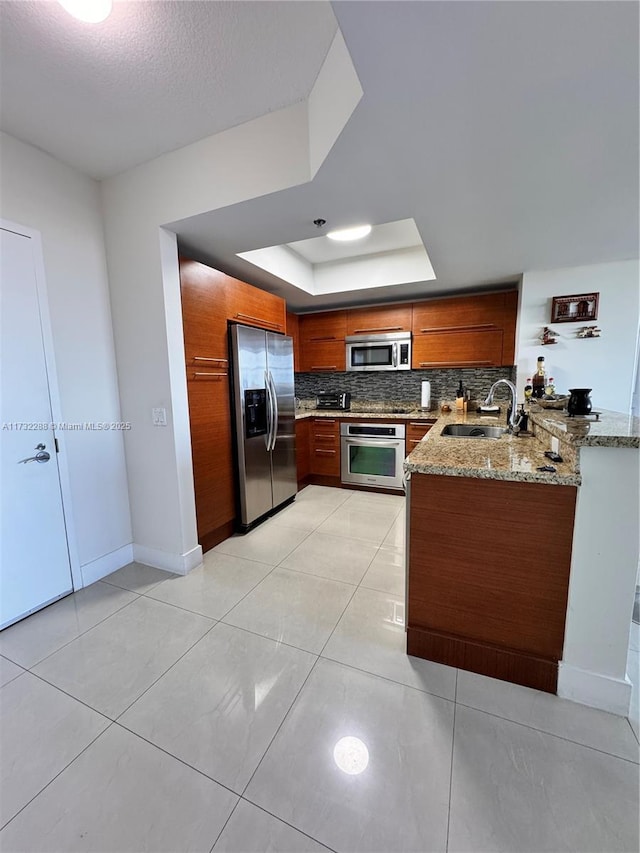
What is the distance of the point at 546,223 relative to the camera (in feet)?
6.89

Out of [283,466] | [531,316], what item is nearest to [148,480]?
[283,466]

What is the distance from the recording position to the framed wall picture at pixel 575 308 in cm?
285

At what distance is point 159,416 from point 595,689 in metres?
2.57

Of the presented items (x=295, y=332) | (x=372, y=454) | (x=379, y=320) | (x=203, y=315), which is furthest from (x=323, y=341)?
(x=203, y=315)

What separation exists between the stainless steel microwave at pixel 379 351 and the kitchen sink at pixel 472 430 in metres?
1.29

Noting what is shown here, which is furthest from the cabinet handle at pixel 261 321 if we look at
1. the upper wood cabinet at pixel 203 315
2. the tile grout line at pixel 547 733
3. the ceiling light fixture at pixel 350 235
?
the tile grout line at pixel 547 733

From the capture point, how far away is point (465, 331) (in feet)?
11.7

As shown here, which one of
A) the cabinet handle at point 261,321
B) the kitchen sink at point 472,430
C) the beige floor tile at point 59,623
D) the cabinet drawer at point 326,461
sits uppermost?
the cabinet handle at point 261,321

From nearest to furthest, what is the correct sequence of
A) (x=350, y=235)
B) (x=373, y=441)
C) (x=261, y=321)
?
(x=350, y=235) < (x=261, y=321) < (x=373, y=441)

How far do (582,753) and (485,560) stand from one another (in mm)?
645

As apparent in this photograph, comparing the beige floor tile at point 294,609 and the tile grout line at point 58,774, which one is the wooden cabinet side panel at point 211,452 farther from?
the tile grout line at point 58,774

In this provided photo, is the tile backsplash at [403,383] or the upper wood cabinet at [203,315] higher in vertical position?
the upper wood cabinet at [203,315]

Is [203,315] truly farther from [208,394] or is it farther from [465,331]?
[465,331]

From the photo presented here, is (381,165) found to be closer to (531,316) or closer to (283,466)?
(531,316)
